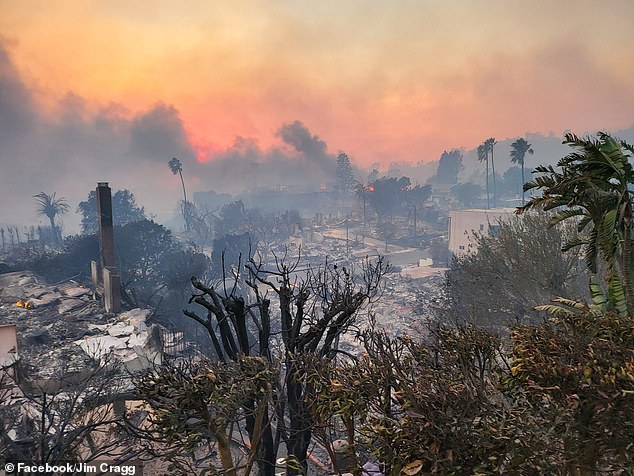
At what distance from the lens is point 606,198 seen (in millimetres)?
7883

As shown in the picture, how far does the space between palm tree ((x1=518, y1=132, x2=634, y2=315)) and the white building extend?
44005 millimetres

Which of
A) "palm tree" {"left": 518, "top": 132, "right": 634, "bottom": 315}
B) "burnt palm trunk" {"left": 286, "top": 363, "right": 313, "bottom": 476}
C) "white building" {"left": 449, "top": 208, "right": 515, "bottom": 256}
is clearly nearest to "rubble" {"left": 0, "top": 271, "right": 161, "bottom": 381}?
"burnt palm trunk" {"left": 286, "top": 363, "right": 313, "bottom": 476}

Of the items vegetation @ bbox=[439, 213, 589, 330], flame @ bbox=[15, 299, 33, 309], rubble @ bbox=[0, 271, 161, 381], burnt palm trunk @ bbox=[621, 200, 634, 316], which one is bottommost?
rubble @ bbox=[0, 271, 161, 381]

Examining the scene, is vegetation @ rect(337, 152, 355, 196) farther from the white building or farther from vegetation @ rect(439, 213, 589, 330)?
vegetation @ rect(439, 213, 589, 330)

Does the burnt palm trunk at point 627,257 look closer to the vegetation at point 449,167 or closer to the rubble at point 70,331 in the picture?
the rubble at point 70,331

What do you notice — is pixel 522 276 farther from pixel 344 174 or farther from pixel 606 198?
pixel 344 174

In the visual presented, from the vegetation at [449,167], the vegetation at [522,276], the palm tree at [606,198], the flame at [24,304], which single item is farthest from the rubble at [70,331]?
the vegetation at [449,167]

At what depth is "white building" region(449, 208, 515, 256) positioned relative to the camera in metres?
52.3

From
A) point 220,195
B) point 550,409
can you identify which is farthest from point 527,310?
point 220,195

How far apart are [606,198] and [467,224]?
4882cm

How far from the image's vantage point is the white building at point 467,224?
52.3 meters

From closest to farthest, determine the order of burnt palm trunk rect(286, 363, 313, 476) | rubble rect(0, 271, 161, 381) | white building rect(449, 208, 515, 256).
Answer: burnt palm trunk rect(286, 363, 313, 476) → rubble rect(0, 271, 161, 381) → white building rect(449, 208, 515, 256)

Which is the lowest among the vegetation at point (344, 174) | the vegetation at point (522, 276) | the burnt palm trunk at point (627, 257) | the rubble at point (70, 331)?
the rubble at point (70, 331)

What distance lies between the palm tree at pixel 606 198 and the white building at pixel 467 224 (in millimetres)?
44005
